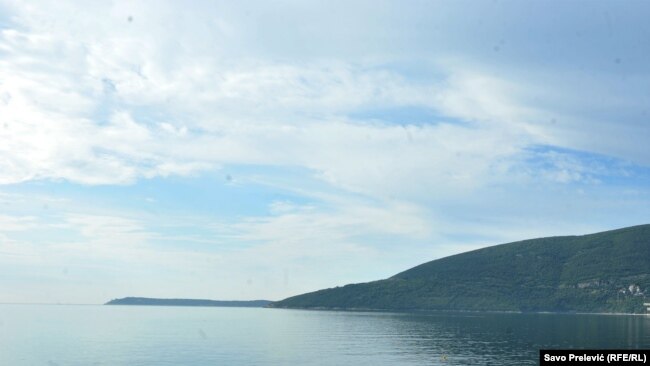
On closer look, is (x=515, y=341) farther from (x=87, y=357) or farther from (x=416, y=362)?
(x=87, y=357)

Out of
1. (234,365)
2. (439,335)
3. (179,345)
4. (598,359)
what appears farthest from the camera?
(439,335)

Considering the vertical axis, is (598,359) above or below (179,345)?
above

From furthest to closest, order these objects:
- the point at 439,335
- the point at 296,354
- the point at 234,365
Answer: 1. the point at 439,335
2. the point at 296,354
3. the point at 234,365

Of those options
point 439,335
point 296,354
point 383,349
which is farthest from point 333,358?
point 439,335

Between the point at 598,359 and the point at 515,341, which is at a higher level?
the point at 598,359

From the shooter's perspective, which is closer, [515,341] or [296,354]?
[296,354]

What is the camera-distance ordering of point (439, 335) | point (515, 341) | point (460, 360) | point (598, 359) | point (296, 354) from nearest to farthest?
point (598, 359) → point (460, 360) → point (296, 354) → point (515, 341) → point (439, 335)

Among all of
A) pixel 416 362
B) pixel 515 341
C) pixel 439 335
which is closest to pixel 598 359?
pixel 416 362

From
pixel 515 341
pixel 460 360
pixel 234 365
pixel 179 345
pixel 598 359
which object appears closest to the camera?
pixel 598 359

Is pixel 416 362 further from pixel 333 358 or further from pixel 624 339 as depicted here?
pixel 624 339

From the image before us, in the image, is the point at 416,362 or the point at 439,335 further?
the point at 439,335

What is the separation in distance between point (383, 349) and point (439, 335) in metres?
55.0

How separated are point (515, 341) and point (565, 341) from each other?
1342 cm

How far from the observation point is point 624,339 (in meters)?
161
